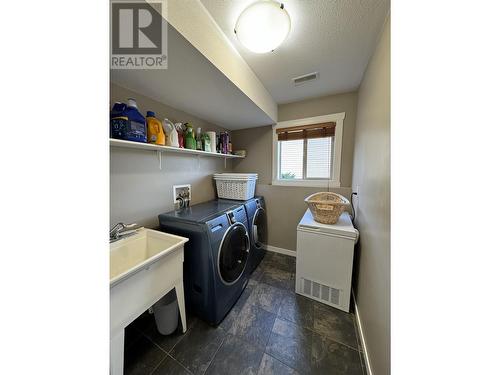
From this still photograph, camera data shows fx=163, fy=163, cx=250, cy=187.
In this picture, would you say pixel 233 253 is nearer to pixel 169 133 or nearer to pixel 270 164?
pixel 169 133

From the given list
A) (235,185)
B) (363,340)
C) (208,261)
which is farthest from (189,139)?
(363,340)

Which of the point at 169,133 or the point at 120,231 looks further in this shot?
the point at 169,133

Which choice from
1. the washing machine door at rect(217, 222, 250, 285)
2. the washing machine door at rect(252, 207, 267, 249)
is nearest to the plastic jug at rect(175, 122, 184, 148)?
the washing machine door at rect(217, 222, 250, 285)

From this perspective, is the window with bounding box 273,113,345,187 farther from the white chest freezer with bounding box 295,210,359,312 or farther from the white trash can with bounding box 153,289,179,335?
the white trash can with bounding box 153,289,179,335

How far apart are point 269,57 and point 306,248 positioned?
1.77 metres

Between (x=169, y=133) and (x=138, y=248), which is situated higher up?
(x=169, y=133)

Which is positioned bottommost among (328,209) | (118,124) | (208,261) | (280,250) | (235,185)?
(280,250)

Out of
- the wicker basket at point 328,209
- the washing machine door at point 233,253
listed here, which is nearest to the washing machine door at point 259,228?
the washing machine door at point 233,253

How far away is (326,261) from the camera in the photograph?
158 centimetres

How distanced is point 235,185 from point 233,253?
0.84 metres

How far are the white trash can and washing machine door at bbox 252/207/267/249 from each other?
1.00 meters

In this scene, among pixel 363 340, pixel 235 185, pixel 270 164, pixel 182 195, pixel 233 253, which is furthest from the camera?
pixel 270 164
